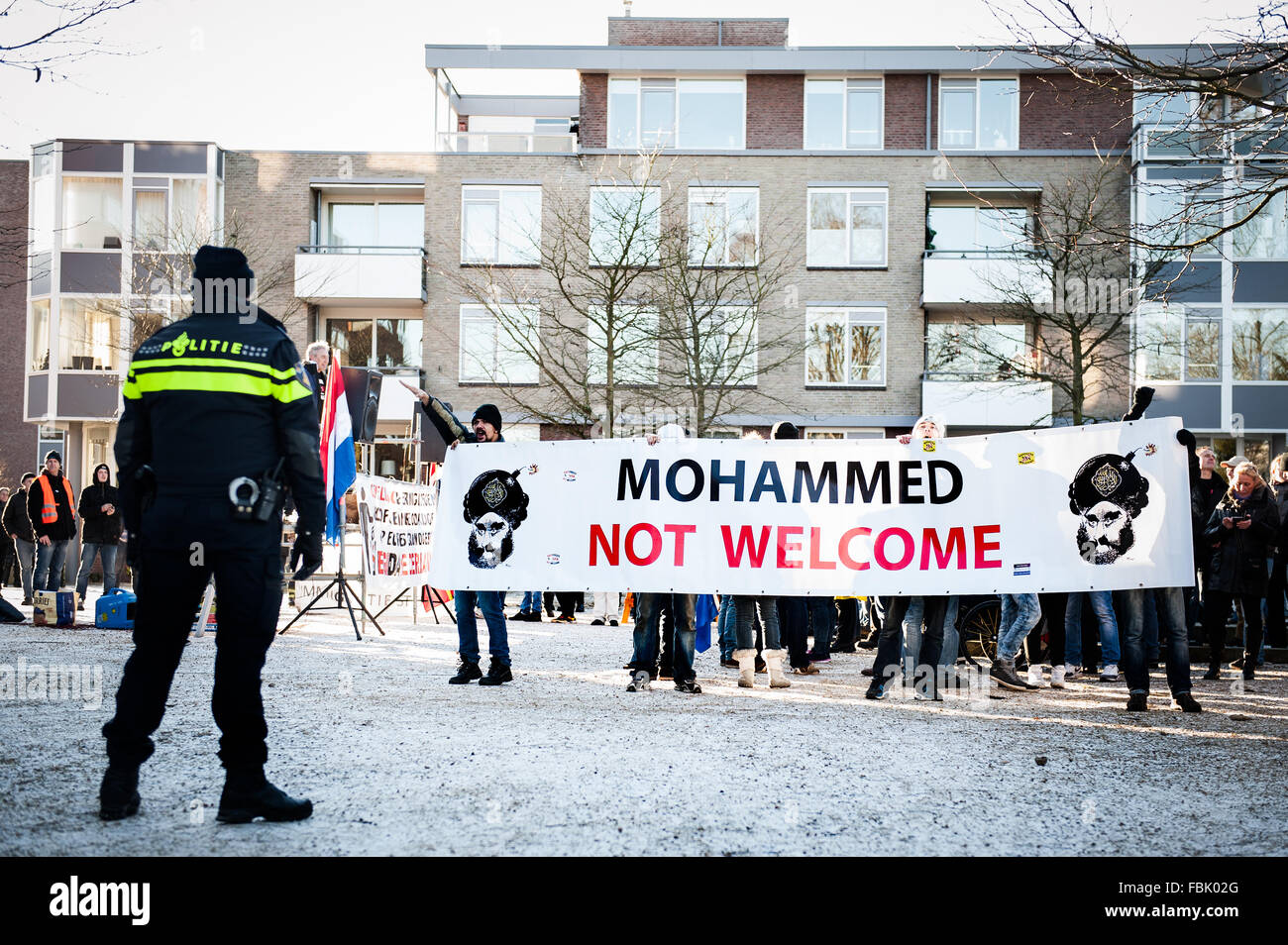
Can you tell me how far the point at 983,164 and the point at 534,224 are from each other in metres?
14.0

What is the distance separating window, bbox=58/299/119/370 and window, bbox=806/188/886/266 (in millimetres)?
21809

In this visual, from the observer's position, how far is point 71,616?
577 inches

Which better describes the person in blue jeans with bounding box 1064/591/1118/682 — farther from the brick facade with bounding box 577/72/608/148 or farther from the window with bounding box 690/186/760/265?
the brick facade with bounding box 577/72/608/148

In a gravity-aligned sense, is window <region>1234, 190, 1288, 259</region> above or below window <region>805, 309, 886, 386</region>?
above

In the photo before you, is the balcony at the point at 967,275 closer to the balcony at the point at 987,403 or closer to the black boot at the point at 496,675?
the balcony at the point at 987,403

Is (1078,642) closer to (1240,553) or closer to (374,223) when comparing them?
(1240,553)

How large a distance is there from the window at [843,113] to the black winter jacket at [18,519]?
83.1ft

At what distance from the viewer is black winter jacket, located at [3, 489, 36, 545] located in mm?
17625

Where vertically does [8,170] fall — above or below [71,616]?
above

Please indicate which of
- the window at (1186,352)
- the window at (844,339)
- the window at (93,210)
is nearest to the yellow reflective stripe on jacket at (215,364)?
the window at (844,339)

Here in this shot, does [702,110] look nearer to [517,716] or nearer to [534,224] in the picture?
[534,224]

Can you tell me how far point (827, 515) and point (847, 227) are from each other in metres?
26.6

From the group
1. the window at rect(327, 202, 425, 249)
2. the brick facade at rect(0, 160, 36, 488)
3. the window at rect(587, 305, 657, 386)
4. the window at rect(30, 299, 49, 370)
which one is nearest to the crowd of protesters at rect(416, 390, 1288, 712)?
the window at rect(587, 305, 657, 386)
